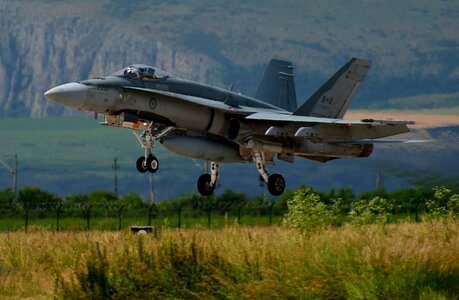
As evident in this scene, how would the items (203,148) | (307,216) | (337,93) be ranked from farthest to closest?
(337,93)
(203,148)
(307,216)

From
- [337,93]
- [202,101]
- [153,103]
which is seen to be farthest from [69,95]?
[337,93]

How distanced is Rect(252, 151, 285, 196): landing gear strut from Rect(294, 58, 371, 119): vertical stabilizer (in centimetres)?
196

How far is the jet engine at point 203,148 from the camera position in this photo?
3272 centimetres

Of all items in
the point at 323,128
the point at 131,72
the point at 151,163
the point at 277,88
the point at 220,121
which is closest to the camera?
the point at 151,163

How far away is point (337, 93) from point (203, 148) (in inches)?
209

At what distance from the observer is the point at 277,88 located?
1559 inches

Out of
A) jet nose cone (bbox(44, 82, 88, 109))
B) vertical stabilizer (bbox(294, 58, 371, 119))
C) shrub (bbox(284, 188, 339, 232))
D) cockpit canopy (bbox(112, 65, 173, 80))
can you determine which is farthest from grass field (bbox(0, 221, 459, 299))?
vertical stabilizer (bbox(294, 58, 371, 119))

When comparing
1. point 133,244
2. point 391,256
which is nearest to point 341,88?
point 133,244

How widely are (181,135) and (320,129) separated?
3.62 metres

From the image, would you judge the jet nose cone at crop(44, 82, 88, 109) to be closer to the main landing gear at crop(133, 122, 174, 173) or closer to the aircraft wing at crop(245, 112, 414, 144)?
the main landing gear at crop(133, 122, 174, 173)

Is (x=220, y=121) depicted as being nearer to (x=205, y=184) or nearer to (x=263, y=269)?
(x=205, y=184)

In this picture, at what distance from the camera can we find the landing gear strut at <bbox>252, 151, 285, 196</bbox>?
Result: 35062 millimetres

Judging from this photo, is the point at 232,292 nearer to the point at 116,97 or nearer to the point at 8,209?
the point at 116,97

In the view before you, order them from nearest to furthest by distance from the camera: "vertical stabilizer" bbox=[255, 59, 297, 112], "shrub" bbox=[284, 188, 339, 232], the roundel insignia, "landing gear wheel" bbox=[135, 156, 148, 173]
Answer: "shrub" bbox=[284, 188, 339, 232] → "landing gear wheel" bbox=[135, 156, 148, 173] → the roundel insignia → "vertical stabilizer" bbox=[255, 59, 297, 112]
